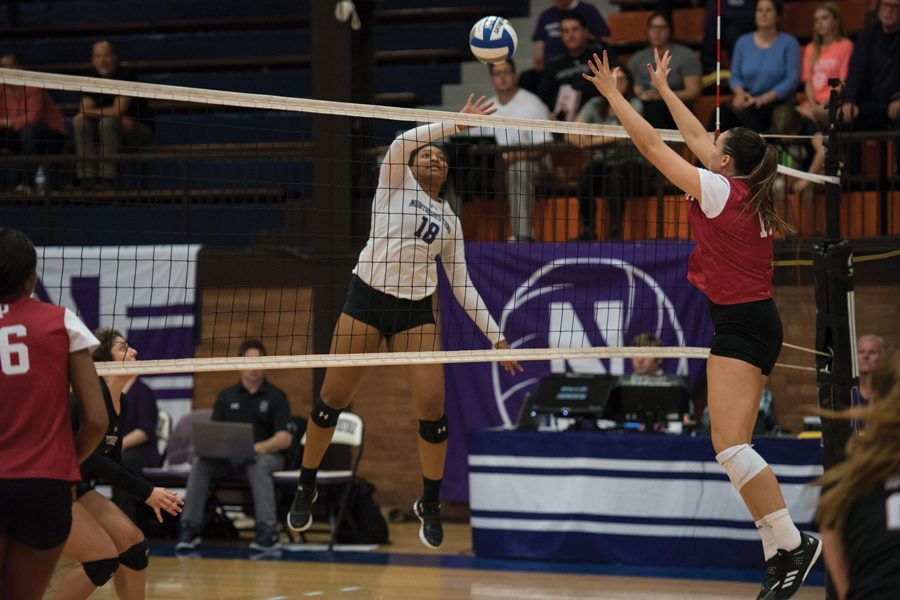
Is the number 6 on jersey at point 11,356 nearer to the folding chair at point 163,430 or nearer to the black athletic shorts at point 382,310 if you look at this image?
the black athletic shorts at point 382,310

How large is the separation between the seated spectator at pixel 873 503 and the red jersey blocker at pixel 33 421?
99.0 inches

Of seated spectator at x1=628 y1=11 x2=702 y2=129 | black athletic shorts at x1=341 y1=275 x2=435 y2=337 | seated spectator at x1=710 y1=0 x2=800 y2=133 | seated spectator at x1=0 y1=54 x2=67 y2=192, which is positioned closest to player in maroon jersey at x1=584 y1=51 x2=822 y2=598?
black athletic shorts at x1=341 y1=275 x2=435 y2=337

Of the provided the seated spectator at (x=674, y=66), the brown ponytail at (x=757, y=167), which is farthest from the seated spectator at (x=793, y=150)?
the brown ponytail at (x=757, y=167)

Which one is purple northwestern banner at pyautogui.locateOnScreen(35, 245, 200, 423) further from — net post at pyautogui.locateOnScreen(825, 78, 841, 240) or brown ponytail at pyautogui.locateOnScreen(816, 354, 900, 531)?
brown ponytail at pyautogui.locateOnScreen(816, 354, 900, 531)

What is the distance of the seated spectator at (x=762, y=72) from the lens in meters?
11.8

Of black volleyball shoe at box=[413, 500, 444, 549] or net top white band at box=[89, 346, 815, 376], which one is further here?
black volleyball shoe at box=[413, 500, 444, 549]

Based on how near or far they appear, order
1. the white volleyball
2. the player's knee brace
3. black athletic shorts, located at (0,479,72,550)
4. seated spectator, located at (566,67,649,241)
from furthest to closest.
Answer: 1. seated spectator, located at (566,67,649,241)
2. the white volleyball
3. the player's knee brace
4. black athletic shorts, located at (0,479,72,550)

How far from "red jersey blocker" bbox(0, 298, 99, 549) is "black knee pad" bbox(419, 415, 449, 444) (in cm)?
330

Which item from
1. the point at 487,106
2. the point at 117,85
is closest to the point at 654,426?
the point at 487,106

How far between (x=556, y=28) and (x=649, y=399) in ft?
15.2

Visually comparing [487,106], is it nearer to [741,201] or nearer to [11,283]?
[741,201]

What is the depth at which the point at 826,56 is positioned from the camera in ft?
38.8

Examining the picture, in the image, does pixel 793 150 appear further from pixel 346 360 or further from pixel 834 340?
pixel 346 360

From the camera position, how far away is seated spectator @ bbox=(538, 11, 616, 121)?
12.4 m
